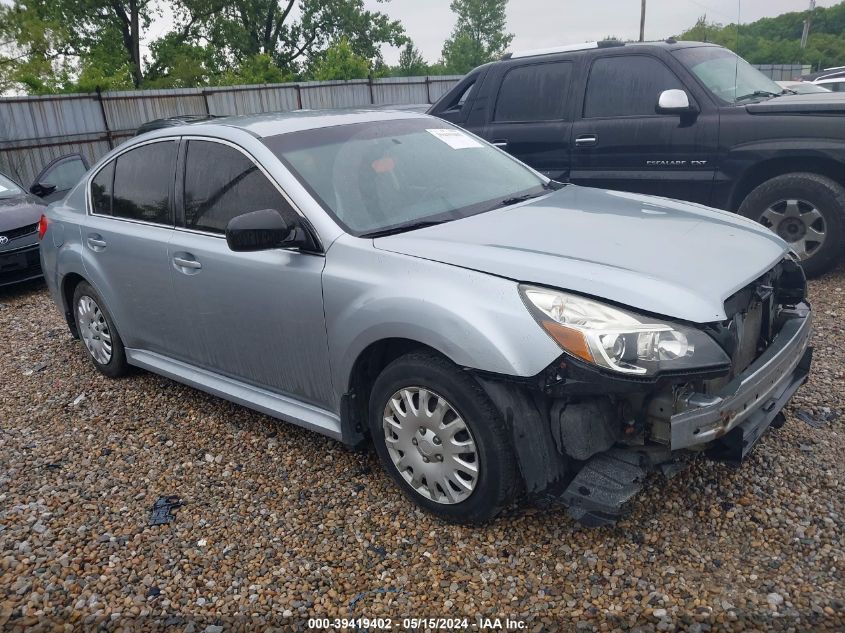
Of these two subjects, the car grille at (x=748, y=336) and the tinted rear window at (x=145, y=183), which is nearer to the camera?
the car grille at (x=748, y=336)

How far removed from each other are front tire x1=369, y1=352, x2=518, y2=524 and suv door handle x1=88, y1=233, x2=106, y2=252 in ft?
7.65

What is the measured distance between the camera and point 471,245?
114 inches

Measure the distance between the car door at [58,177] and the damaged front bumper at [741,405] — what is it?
27.3 feet

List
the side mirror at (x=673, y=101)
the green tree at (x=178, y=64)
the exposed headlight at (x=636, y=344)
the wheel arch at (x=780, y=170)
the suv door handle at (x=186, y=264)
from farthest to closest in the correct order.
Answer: the green tree at (x=178, y=64), the side mirror at (x=673, y=101), the wheel arch at (x=780, y=170), the suv door handle at (x=186, y=264), the exposed headlight at (x=636, y=344)

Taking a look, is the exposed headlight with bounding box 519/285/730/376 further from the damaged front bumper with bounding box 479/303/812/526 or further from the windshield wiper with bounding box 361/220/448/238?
the windshield wiper with bounding box 361/220/448/238

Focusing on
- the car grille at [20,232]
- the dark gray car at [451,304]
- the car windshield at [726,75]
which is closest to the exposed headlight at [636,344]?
the dark gray car at [451,304]

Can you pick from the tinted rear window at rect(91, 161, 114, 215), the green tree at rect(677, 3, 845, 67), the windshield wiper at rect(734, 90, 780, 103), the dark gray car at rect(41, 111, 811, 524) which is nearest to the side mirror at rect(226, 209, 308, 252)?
the dark gray car at rect(41, 111, 811, 524)

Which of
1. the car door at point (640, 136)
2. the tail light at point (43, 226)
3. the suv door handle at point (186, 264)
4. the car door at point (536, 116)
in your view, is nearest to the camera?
the suv door handle at point (186, 264)

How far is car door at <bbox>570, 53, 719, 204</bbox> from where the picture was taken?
19.3ft

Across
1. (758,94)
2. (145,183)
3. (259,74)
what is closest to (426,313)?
(145,183)

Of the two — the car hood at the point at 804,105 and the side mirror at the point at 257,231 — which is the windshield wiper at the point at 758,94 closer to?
the car hood at the point at 804,105

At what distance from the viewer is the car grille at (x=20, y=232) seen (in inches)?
300

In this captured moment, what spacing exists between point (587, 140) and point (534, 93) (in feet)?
2.45

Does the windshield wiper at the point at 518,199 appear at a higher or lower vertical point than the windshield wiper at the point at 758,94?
lower
